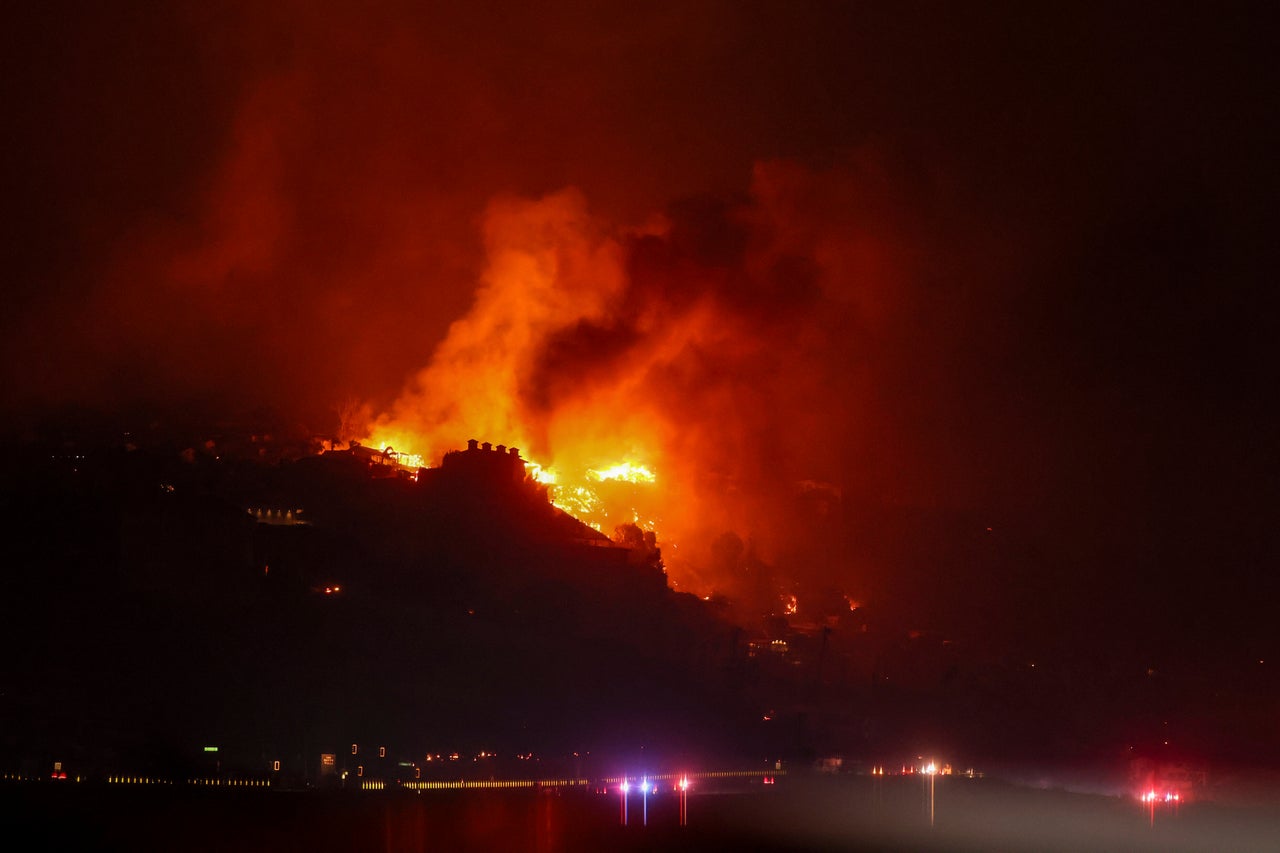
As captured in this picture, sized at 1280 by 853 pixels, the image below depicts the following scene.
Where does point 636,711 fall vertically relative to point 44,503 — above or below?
below

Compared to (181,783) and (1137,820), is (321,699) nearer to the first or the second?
(181,783)

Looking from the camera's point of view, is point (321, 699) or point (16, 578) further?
point (16, 578)

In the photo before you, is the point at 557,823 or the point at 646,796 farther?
the point at 646,796

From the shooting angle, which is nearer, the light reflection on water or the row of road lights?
the light reflection on water

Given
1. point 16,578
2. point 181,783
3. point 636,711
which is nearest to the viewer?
point 181,783

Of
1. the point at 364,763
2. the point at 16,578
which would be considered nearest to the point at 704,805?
the point at 364,763

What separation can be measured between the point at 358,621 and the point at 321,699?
65.0ft

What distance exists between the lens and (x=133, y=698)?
146 m

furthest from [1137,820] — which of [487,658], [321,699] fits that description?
[321,699]

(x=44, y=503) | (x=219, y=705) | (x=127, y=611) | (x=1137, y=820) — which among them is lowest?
(x=1137, y=820)

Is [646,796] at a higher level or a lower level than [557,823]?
lower

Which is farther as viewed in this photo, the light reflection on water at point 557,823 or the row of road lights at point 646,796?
the row of road lights at point 646,796

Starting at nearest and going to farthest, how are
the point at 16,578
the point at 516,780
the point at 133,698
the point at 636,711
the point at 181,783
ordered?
the point at 181,783 → the point at 133,698 → the point at 516,780 → the point at 16,578 → the point at 636,711

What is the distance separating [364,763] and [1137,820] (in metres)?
87.4
